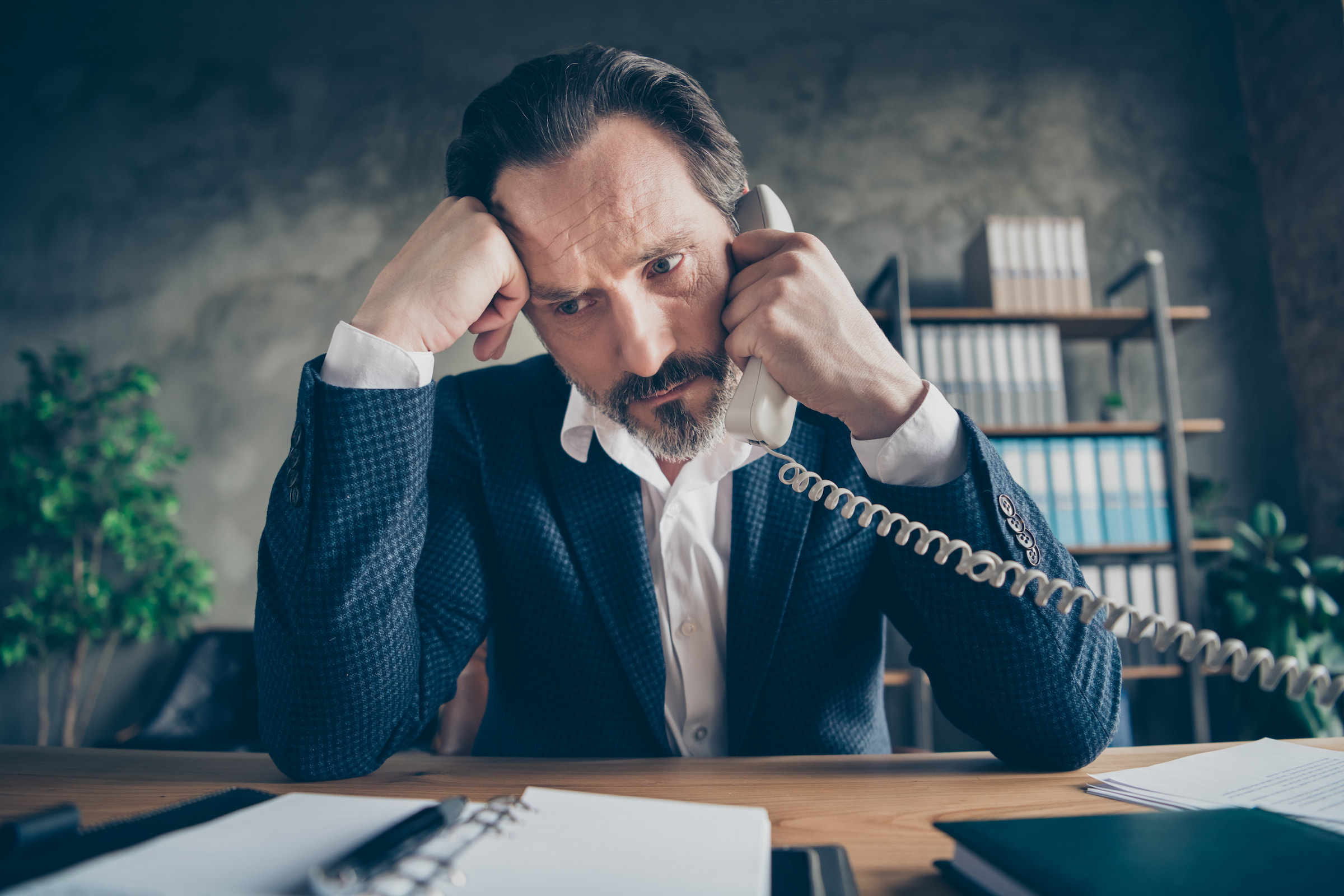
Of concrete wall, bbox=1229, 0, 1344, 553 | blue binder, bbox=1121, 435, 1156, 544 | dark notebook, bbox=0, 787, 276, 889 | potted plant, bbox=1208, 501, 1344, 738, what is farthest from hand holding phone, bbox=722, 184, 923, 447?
concrete wall, bbox=1229, 0, 1344, 553

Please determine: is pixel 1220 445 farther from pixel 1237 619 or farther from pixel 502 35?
pixel 502 35

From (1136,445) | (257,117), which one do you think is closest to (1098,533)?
→ (1136,445)

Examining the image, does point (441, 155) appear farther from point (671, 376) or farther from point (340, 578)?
point (340, 578)

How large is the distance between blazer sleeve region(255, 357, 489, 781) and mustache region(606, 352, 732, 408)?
0.27 metres

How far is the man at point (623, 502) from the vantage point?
71cm

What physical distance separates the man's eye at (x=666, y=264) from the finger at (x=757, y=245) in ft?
0.27

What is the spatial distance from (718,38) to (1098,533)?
266 cm

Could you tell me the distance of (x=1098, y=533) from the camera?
7.97 feet

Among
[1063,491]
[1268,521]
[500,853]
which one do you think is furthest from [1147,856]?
[1268,521]

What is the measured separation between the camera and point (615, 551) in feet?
3.06

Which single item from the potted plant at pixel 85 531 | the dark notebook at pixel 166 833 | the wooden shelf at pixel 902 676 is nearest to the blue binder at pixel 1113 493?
the wooden shelf at pixel 902 676

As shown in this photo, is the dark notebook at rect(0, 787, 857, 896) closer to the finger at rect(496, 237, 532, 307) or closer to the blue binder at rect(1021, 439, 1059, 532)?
the finger at rect(496, 237, 532, 307)

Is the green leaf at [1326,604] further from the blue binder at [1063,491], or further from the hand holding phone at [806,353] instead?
the hand holding phone at [806,353]

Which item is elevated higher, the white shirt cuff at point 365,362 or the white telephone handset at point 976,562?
the white shirt cuff at point 365,362
